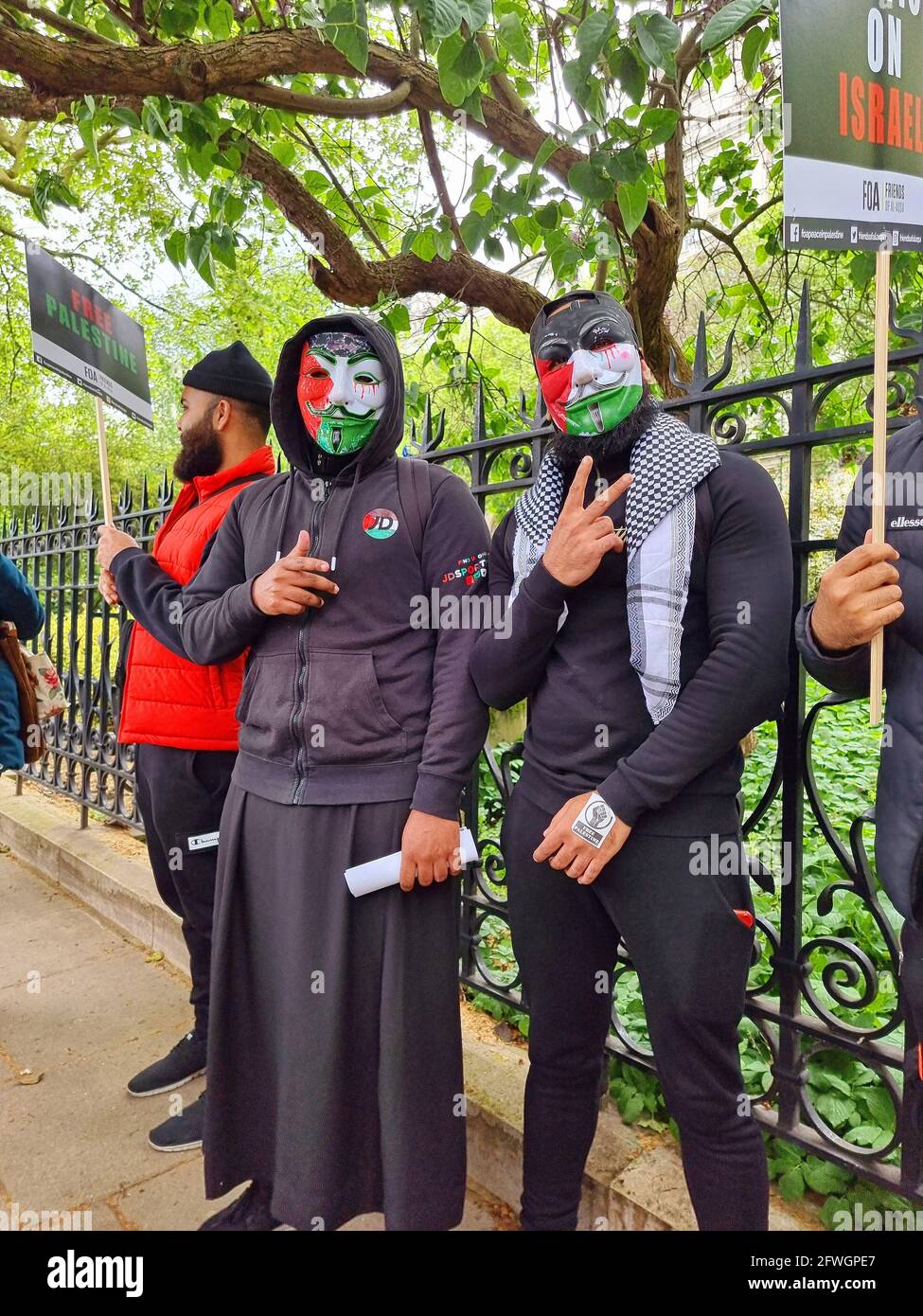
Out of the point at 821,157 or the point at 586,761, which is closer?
the point at 821,157

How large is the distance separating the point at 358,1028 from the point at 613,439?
149cm

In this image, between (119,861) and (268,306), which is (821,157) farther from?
(268,306)

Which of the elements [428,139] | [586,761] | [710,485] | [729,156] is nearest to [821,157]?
[710,485]

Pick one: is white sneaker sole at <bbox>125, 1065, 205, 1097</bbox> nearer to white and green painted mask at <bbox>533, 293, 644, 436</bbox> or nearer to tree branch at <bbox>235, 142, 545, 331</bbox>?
white and green painted mask at <bbox>533, 293, 644, 436</bbox>

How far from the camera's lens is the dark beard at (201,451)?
9.36ft

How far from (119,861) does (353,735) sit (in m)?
3.18

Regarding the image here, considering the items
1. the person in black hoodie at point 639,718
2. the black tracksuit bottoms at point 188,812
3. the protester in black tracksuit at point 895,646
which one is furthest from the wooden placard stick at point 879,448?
the black tracksuit bottoms at point 188,812

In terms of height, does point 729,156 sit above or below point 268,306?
below

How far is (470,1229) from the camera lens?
2.38 metres

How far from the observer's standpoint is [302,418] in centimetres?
231

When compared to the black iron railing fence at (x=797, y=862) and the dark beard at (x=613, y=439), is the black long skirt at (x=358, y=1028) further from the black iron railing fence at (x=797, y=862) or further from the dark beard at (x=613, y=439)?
the dark beard at (x=613, y=439)

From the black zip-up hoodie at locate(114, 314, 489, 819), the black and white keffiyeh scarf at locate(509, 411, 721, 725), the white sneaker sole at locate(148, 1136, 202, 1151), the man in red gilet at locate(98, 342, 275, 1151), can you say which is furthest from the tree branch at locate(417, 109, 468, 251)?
the white sneaker sole at locate(148, 1136, 202, 1151)

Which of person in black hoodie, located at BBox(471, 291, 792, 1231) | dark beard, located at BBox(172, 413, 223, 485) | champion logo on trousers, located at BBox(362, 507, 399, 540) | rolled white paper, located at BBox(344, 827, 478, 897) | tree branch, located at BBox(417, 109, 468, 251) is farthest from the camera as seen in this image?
tree branch, located at BBox(417, 109, 468, 251)

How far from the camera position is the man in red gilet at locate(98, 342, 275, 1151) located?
2736 mm
